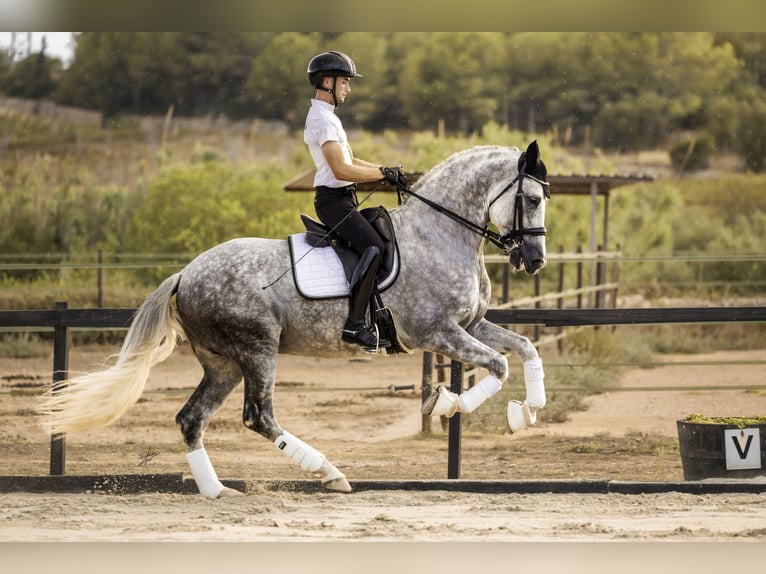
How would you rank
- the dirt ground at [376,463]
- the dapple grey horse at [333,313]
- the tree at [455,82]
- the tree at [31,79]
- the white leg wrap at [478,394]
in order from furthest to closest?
the tree at [455,82] → the tree at [31,79] → the dapple grey horse at [333,313] → the white leg wrap at [478,394] → the dirt ground at [376,463]

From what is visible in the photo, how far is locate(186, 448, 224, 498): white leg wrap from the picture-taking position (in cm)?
530

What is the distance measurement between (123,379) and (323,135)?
157 centimetres

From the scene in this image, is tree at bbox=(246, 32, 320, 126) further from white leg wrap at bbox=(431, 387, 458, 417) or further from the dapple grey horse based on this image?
white leg wrap at bbox=(431, 387, 458, 417)

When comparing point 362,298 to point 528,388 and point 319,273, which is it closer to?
point 319,273

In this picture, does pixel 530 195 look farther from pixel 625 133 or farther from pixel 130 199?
pixel 625 133

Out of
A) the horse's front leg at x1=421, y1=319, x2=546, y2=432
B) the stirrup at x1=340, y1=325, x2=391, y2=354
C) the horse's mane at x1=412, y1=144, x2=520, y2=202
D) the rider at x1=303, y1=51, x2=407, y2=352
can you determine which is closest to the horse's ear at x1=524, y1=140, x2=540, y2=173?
the horse's mane at x1=412, y1=144, x2=520, y2=202

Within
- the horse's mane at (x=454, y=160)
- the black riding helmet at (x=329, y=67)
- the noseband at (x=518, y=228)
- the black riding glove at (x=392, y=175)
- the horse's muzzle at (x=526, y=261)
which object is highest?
the black riding helmet at (x=329, y=67)

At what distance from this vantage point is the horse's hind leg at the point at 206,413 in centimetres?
531

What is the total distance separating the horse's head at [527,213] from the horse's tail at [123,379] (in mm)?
1670

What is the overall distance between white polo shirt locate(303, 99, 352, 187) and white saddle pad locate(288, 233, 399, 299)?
12.9 inches

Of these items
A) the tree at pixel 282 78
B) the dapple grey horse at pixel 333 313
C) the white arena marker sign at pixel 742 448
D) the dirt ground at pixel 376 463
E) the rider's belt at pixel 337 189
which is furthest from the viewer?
the tree at pixel 282 78

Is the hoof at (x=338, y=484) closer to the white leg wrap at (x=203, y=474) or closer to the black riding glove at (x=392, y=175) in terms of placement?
the white leg wrap at (x=203, y=474)

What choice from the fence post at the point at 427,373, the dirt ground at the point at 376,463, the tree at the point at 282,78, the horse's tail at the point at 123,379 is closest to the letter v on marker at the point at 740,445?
the dirt ground at the point at 376,463
